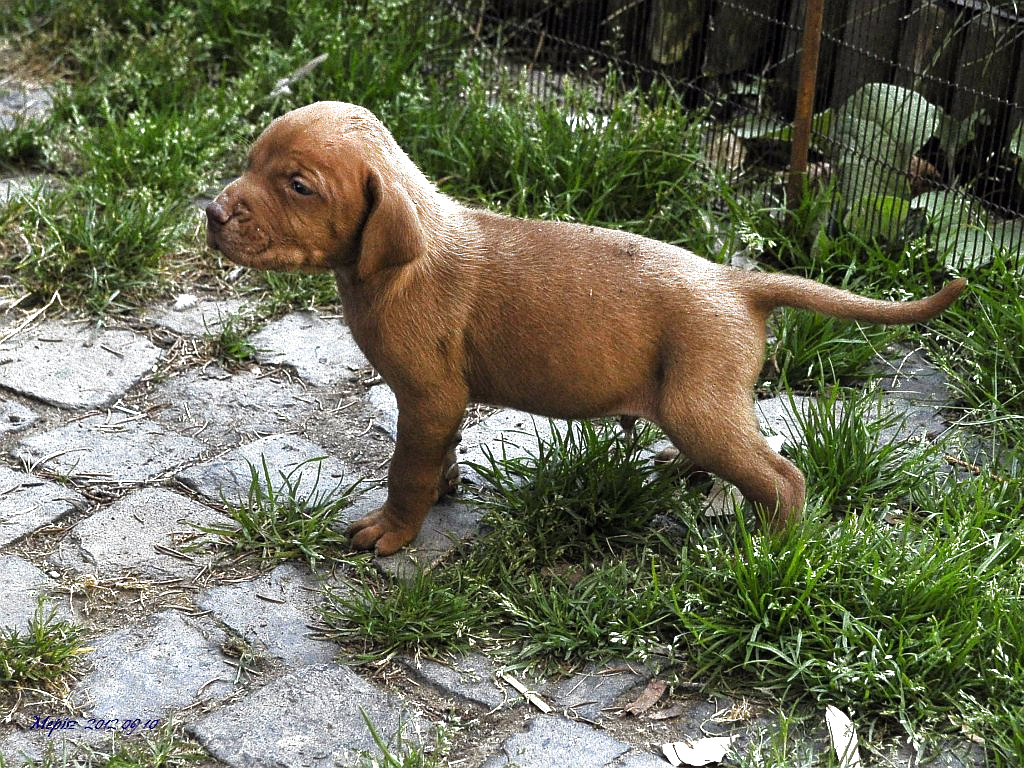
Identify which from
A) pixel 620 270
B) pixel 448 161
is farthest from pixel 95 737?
pixel 448 161

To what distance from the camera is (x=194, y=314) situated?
18.4 feet

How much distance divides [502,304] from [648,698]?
125 centimetres

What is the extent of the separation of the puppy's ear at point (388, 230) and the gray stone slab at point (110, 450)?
134cm

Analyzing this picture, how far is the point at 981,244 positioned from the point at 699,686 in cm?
268

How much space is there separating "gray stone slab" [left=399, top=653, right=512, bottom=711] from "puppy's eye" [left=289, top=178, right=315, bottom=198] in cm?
138

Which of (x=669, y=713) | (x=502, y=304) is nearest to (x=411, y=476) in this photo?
(x=502, y=304)

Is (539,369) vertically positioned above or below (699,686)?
above

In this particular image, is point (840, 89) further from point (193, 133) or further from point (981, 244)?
point (193, 133)

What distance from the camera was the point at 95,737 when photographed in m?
3.43

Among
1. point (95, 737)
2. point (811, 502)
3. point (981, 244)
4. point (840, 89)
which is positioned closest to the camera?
point (95, 737)

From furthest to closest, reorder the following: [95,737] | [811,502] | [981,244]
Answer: [981,244] → [811,502] → [95,737]

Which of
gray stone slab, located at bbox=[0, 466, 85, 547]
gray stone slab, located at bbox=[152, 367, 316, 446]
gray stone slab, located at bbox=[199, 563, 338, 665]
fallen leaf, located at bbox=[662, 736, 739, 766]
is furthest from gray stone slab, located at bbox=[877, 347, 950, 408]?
gray stone slab, located at bbox=[0, 466, 85, 547]

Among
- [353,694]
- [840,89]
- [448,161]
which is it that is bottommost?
[353,694]

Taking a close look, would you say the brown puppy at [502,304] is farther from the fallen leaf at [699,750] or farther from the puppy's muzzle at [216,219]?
the fallen leaf at [699,750]
